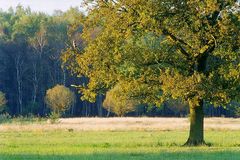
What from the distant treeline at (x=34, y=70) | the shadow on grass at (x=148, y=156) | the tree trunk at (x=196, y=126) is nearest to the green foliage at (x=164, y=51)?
the tree trunk at (x=196, y=126)

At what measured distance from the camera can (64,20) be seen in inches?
4680

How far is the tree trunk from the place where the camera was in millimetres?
31047

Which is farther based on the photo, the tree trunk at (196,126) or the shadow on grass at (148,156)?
the tree trunk at (196,126)

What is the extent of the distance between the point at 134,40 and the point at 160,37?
1.81 metres

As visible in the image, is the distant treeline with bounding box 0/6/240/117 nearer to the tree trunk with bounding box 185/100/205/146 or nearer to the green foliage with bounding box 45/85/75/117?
the green foliage with bounding box 45/85/75/117

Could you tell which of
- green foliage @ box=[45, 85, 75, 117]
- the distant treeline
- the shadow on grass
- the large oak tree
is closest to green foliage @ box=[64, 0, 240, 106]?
the large oak tree

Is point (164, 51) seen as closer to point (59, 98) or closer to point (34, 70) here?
point (59, 98)

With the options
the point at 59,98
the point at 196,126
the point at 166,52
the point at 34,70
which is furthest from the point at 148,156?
the point at 34,70

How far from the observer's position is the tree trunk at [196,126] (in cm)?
3105

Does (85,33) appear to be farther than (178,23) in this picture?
Yes

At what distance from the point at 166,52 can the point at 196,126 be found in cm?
443

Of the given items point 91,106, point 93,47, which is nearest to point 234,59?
point 93,47

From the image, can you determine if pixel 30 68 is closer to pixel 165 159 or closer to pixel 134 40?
pixel 134 40

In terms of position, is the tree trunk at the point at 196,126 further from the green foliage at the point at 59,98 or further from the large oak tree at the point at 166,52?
the green foliage at the point at 59,98
